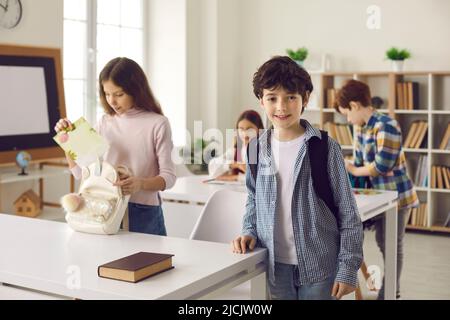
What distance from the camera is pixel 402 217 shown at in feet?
12.6

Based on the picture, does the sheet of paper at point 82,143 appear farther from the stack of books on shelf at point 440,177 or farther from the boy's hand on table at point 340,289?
the stack of books on shelf at point 440,177

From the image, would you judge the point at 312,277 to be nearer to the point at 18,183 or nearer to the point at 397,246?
the point at 397,246

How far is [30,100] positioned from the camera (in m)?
4.73

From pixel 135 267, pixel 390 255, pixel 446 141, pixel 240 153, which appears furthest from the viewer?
pixel 446 141

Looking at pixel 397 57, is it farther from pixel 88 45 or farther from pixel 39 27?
pixel 39 27

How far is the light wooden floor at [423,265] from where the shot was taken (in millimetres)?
4145

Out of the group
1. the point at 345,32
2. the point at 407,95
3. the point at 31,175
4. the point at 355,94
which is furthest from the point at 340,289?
the point at 345,32

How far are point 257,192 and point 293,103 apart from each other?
1.02 ft

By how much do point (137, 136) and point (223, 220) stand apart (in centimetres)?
48

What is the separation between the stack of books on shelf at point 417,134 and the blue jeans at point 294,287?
4.21 meters

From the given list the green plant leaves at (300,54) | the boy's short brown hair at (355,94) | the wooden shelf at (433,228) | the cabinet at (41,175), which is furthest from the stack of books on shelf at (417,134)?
the cabinet at (41,175)

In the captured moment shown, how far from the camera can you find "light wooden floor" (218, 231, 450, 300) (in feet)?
13.6

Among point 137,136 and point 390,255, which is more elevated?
point 137,136

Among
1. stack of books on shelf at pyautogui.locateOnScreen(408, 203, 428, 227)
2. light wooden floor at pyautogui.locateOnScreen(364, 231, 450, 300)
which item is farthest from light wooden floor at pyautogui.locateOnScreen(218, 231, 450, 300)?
stack of books on shelf at pyautogui.locateOnScreen(408, 203, 428, 227)
